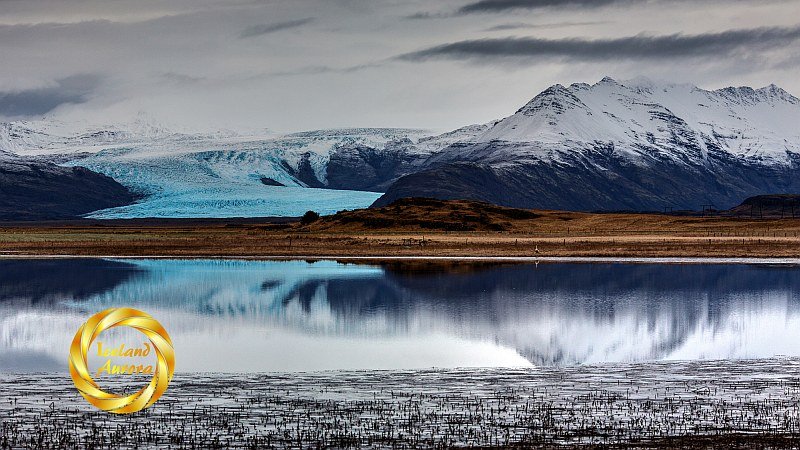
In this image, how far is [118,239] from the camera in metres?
96.1

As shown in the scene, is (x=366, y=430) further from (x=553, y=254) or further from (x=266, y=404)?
(x=553, y=254)

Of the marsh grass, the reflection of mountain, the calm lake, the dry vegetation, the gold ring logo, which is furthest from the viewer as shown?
the dry vegetation

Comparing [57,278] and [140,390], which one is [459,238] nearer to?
[57,278]

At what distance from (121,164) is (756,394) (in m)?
175

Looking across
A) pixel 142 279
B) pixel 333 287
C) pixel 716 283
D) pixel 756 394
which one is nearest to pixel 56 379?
pixel 756 394

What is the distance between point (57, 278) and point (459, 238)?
43.9 metres

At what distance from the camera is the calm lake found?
92.2 ft

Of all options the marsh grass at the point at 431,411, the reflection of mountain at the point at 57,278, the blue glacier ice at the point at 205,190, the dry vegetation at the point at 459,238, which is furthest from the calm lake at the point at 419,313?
the blue glacier ice at the point at 205,190

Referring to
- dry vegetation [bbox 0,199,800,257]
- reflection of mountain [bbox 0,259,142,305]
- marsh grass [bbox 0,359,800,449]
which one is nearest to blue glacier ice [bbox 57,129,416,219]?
dry vegetation [bbox 0,199,800,257]

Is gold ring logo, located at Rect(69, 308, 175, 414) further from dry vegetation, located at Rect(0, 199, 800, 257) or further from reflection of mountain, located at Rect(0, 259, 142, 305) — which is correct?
dry vegetation, located at Rect(0, 199, 800, 257)

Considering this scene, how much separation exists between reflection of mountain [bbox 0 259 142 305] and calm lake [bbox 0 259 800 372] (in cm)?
15

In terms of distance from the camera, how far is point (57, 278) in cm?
5397

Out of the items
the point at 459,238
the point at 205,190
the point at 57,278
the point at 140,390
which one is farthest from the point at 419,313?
the point at 205,190

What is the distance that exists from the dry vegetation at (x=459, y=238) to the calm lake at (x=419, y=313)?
14.1 m
